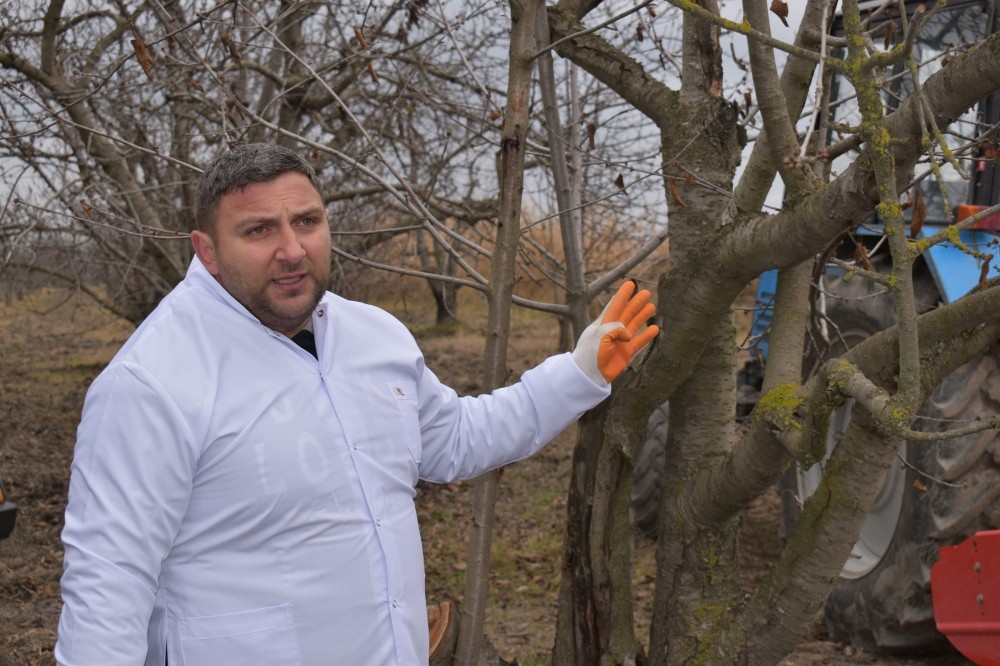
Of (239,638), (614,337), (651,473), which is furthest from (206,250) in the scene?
(651,473)

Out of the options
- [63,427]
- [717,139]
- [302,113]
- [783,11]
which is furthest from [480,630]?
[63,427]

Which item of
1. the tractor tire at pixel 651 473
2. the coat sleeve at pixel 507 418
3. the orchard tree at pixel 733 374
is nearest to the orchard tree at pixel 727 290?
the orchard tree at pixel 733 374

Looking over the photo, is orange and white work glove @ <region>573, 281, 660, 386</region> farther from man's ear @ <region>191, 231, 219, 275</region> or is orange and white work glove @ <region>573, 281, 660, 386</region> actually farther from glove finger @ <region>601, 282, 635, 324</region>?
man's ear @ <region>191, 231, 219, 275</region>

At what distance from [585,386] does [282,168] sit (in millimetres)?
955

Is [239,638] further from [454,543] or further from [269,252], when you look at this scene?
[454,543]

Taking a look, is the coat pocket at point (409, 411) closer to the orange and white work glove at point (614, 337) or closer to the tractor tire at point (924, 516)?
the orange and white work glove at point (614, 337)

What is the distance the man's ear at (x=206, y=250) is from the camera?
2350 millimetres

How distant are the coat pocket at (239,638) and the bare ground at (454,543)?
236 cm

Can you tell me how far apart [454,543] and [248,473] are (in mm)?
4119

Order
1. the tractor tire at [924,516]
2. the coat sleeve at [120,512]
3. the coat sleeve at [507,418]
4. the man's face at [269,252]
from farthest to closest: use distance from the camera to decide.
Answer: the tractor tire at [924,516], the coat sleeve at [507,418], the man's face at [269,252], the coat sleeve at [120,512]

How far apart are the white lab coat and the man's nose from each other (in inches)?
5.7

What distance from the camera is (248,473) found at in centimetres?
→ 215

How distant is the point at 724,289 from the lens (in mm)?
3064

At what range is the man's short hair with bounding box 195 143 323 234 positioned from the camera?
2293 mm
